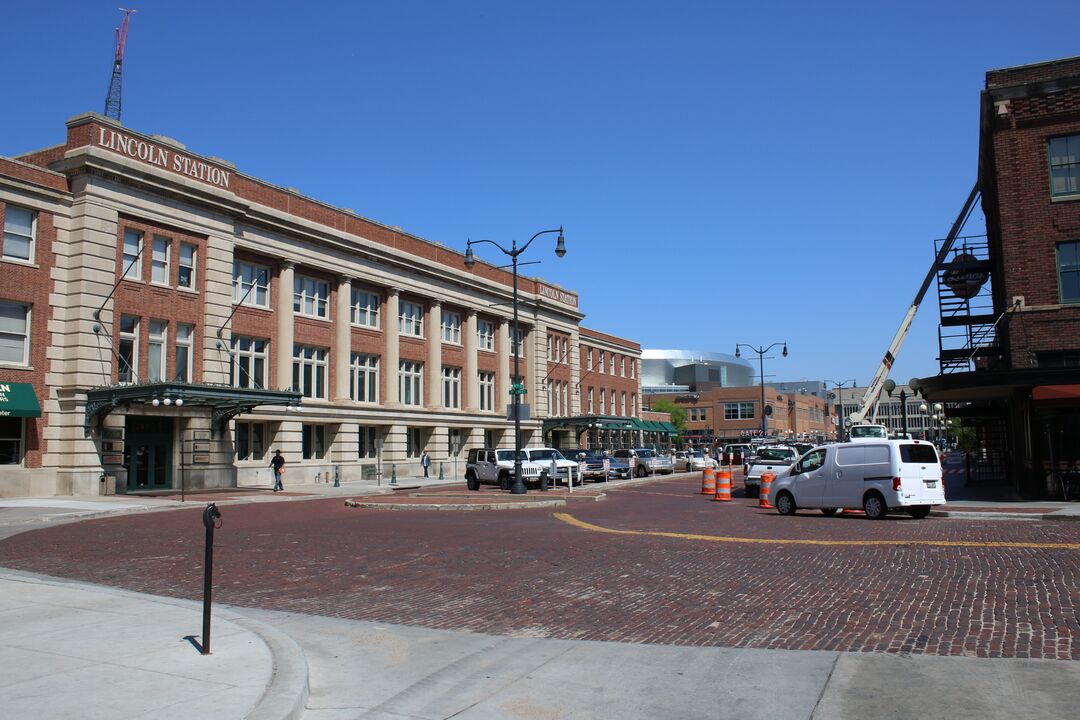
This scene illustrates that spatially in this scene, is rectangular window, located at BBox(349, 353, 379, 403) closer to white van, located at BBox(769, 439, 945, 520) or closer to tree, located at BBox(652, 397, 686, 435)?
white van, located at BBox(769, 439, 945, 520)

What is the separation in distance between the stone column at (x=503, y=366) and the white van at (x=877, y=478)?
41404 mm

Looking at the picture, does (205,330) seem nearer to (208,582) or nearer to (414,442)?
(414,442)

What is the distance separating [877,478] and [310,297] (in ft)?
108

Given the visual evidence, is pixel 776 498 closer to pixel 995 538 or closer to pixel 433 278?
pixel 995 538

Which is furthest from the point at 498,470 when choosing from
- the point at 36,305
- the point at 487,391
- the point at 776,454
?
the point at 487,391

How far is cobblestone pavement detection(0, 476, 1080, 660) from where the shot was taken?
349 inches

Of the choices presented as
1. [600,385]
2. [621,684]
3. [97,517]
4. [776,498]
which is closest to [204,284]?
[97,517]

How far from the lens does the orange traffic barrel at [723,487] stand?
27.9 metres

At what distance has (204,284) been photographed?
124 ft

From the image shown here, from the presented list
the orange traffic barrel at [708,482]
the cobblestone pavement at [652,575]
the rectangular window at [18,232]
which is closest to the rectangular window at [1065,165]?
the cobblestone pavement at [652,575]

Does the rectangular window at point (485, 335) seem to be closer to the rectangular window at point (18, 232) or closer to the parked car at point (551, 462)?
the parked car at point (551, 462)

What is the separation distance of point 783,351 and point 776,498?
51.5 meters

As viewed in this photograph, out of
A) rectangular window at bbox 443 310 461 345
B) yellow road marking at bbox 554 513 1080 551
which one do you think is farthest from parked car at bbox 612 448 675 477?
yellow road marking at bbox 554 513 1080 551

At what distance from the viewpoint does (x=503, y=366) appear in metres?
62.9
